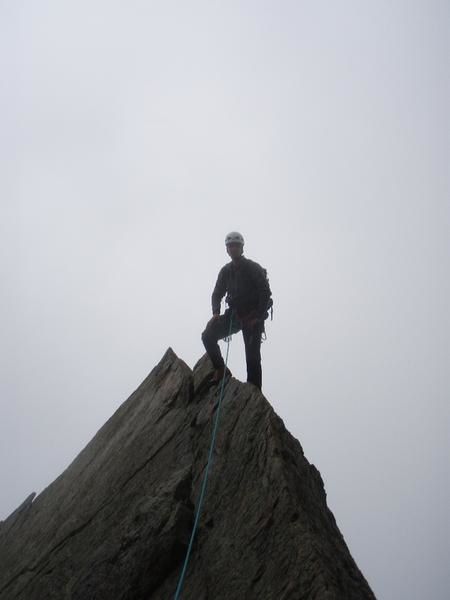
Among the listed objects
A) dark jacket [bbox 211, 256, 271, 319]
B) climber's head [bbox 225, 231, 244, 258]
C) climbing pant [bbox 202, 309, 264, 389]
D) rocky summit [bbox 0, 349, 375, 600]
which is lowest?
rocky summit [bbox 0, 349, 375, 600]

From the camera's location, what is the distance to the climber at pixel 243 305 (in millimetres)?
9430

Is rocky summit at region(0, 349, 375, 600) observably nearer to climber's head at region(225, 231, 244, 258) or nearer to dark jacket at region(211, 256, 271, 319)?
dark jacket at region(211, 256, 271, 319)

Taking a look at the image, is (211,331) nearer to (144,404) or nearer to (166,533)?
(144,404)

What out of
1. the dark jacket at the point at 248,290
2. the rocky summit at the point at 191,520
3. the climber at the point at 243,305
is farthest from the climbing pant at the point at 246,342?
the rocky summit at the point at 191,520

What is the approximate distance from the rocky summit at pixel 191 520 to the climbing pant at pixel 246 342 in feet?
1.42

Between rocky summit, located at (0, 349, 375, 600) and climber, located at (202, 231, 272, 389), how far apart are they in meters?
0.88

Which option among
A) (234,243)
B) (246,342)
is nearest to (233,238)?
(234,243)

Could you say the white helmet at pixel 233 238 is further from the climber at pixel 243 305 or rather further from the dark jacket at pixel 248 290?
the dark jacket at pixel 248 290

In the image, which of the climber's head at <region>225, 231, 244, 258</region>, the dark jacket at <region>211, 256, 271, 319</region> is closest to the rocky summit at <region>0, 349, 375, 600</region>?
the dark jacket at <region>211, 256, 271, 319</region>

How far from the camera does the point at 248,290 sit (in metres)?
9.83

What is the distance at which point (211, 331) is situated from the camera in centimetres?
953

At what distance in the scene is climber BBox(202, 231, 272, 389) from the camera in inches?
371

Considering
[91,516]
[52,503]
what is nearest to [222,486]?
[91,516]

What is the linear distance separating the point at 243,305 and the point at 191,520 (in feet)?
14.9
